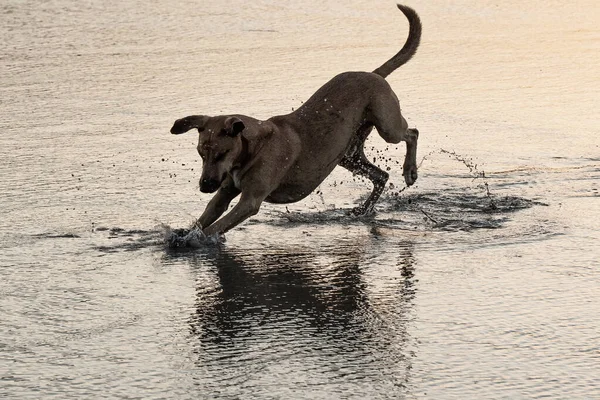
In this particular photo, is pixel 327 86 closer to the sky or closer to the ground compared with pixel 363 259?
closer to the sky

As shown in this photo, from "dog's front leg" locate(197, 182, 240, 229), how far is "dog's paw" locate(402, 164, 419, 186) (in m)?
1.62

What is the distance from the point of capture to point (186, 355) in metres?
5.70

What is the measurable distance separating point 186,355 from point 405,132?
4.16m

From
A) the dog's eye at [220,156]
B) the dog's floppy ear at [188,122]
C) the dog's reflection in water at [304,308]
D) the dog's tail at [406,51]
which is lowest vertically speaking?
the dog's reflection in water at [304,308]

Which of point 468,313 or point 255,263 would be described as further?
point 255,263

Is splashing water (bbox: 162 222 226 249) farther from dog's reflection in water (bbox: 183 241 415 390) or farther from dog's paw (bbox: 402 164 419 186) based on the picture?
dog's paw (bbox: 402 164 419 186)

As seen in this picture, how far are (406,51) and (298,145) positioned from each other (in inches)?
63.0

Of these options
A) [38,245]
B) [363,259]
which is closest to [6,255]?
[38,245]

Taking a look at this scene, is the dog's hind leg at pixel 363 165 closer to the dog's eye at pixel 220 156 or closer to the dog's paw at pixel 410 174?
the dog's paw at pixel 410 174

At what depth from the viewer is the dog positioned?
25.9ft

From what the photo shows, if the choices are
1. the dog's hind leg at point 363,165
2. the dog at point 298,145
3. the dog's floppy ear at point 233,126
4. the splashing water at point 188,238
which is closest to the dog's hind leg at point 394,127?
the dog at point 298,145

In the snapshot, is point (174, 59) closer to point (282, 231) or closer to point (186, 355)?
point (282, 231)

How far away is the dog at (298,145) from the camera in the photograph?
7883 mm

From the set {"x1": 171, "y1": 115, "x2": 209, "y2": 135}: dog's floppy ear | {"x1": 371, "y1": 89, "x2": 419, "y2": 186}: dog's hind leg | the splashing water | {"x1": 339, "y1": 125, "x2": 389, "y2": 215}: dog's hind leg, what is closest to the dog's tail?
{"x1": 371, "y1": 89, "x2": 419, "y2": 186}: dog's hind leg
